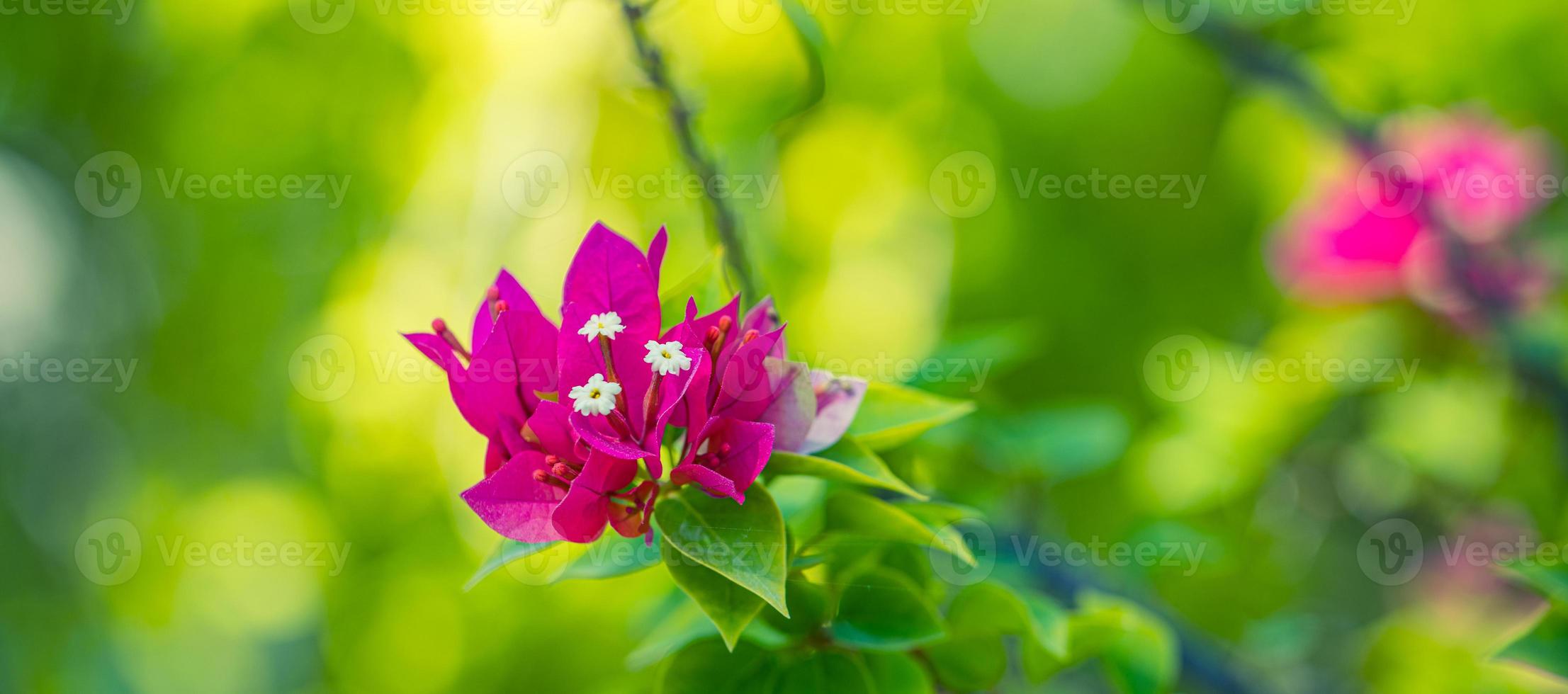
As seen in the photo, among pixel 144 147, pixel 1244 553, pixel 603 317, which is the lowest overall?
pixel 1244 553

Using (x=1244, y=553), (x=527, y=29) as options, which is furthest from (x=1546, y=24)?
(x=527, y=29)

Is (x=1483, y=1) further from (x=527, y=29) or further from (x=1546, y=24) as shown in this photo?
(x=527, y=29)

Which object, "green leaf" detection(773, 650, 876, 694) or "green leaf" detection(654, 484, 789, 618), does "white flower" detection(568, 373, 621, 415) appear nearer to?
"green leaf" detection(654, 484, 789, 618)

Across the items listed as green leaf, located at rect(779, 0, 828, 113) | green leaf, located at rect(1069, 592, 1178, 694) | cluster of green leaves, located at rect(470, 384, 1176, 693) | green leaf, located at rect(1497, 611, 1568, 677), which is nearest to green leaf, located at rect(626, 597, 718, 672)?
cluster of green leaves, located at rect(470, 384, 1176, 693)

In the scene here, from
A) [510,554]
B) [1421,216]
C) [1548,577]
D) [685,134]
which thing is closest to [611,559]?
[510,554]

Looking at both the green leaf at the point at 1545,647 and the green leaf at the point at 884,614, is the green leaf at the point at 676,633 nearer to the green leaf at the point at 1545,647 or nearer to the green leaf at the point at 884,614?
the green leaf at the point at 884,614

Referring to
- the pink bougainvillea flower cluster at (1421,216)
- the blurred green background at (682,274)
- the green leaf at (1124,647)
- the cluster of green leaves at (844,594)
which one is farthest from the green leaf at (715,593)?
the pink bougainvillea flower cluster at (1421,216)

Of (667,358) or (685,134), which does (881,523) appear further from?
(685,134)
